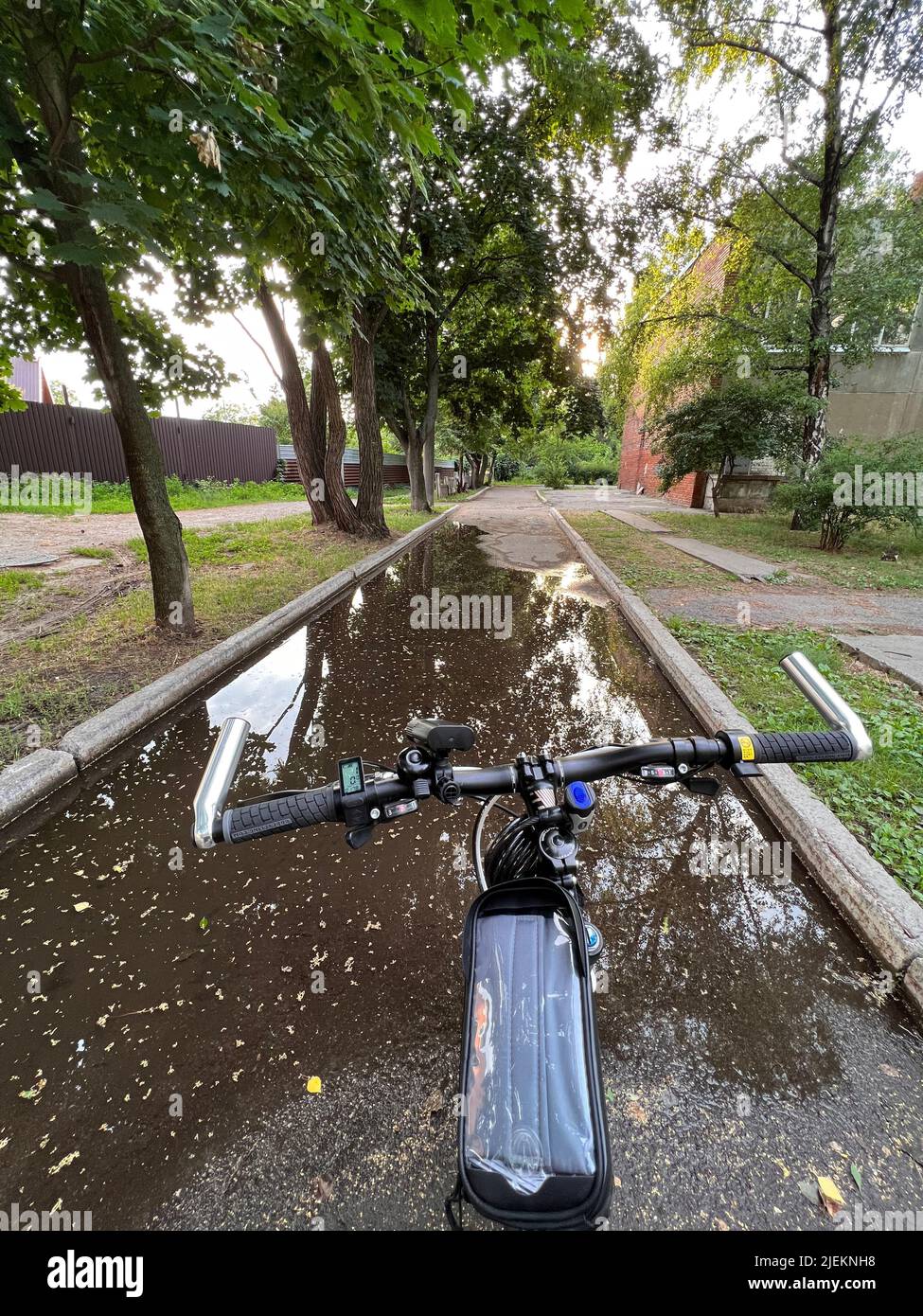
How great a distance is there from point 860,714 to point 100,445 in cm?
2191

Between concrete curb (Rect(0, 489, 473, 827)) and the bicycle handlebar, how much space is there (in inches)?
100

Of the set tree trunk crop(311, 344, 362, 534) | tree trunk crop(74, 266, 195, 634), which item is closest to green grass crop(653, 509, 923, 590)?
tree trunk crop(311, 344, 362, 534)

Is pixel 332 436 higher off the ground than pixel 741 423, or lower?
lower

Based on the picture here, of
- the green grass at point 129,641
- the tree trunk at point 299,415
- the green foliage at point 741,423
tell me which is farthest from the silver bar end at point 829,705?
the green foliage at point 741,423

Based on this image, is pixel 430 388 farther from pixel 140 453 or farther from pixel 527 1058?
pixel 527 1058

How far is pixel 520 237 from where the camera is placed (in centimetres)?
1309

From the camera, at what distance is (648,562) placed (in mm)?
9594

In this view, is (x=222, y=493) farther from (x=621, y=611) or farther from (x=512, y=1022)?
(x=512, y=1022)

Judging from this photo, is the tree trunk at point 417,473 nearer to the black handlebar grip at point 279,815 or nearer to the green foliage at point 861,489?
the green foliage at point 861,489

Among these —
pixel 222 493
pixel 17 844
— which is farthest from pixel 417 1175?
pixel 222 493

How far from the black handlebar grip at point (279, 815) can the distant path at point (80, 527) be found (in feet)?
31.8

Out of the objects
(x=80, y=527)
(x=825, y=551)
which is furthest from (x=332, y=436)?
(x=825, y=551)

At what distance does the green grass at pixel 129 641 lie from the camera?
11.9 feet

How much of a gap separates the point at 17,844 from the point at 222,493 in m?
19.7
